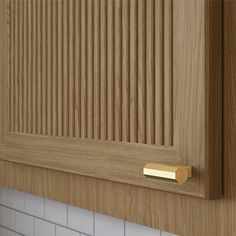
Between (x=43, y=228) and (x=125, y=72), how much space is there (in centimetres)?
60

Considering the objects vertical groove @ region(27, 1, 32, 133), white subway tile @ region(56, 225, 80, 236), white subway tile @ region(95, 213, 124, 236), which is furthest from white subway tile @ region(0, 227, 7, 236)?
vertical groove @ region(27, 1, 32, 133)

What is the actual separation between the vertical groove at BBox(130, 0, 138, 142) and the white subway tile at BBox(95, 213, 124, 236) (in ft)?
0.98

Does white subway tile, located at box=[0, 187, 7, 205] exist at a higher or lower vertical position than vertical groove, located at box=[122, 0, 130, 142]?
lower

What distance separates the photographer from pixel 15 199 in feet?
4.00

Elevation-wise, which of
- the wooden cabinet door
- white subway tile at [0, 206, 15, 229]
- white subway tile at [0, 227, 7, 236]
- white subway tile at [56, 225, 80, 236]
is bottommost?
white subway tile at [0, 227, 7, 236]

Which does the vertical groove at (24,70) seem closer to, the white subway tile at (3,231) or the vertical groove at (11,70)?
the vertical groove at (11,70)

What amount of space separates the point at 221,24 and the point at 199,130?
4.3 inches

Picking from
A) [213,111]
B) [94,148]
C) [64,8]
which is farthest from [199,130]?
[64,8]

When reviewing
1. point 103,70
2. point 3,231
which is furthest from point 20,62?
point 3,231

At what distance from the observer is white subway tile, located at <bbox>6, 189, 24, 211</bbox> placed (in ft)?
3.90

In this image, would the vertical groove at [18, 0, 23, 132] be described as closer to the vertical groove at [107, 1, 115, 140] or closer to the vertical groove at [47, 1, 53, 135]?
the vertical groove at [47, 1, 53, 135]

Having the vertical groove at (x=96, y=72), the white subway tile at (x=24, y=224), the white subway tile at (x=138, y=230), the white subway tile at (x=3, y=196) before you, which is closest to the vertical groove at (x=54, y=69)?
the vertical groove at (x=96, y=72)

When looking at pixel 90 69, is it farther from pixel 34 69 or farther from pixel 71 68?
pixel 34 69

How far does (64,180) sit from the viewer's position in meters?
0.76
